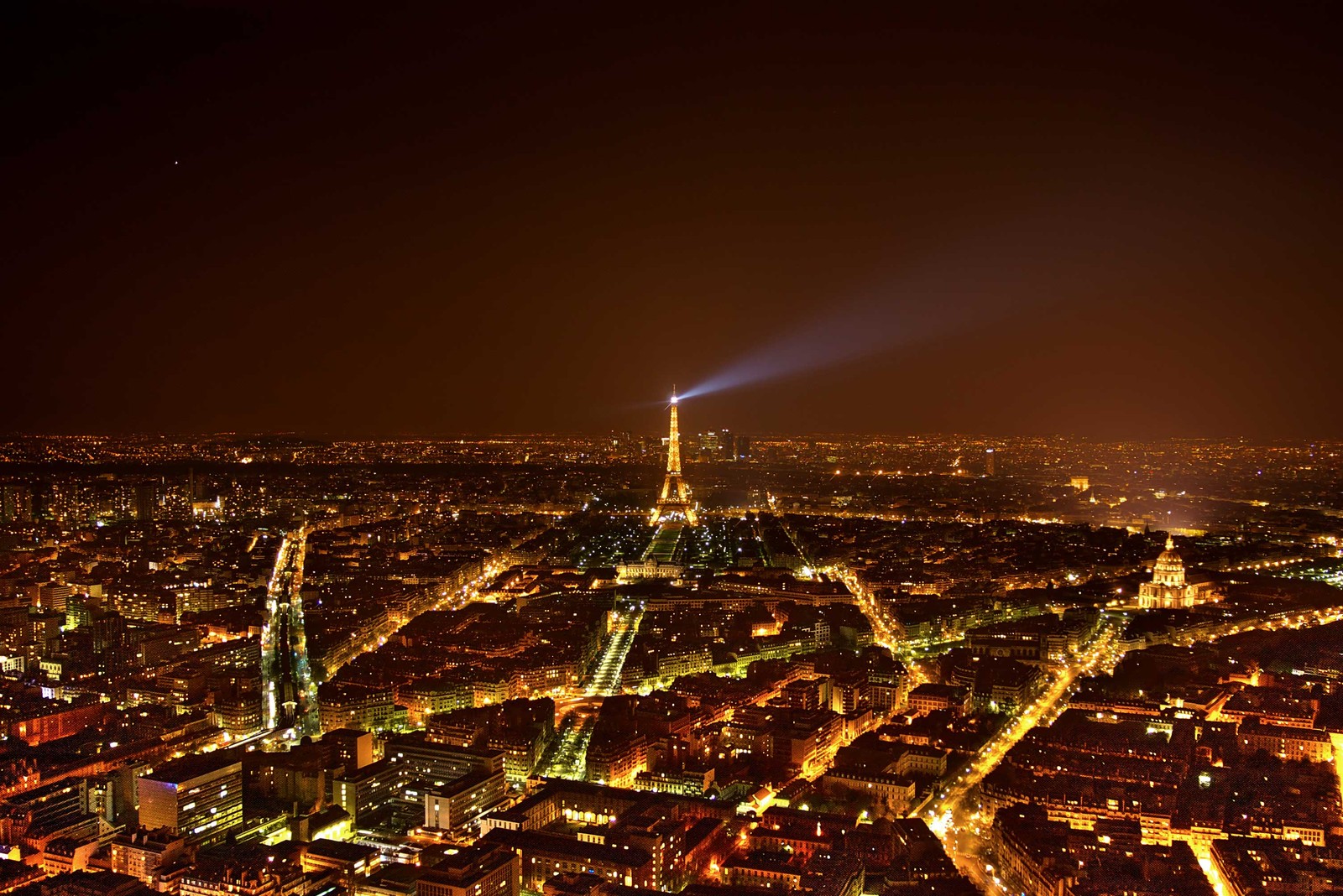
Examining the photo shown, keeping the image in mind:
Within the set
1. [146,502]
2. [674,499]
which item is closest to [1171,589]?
[674,499]

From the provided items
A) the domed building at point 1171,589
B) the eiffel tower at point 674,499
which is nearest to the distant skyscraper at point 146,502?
the eiffel tower at point 674,499

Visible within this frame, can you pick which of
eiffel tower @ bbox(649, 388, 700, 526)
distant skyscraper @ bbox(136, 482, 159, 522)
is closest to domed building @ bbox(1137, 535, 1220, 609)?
eiffel tower @ bbox(649, 388, 700, 526)

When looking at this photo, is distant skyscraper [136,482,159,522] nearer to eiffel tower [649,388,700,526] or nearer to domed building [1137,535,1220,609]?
eiffel tower [649,388,700,526]

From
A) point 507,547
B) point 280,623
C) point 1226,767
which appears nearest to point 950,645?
point 1226,767

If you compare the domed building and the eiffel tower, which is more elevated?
the eiffel tower

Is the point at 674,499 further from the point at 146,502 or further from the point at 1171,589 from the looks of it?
the point at 1171,589

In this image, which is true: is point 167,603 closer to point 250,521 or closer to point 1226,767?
point 250,521
